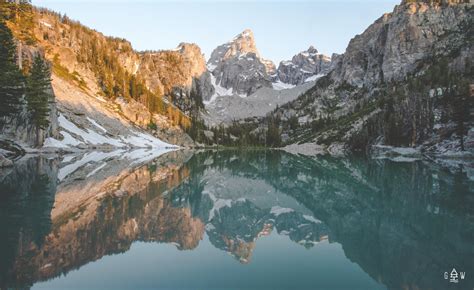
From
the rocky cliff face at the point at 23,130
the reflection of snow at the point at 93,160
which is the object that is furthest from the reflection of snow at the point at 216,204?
the rocky cliff face at the point at 23,130

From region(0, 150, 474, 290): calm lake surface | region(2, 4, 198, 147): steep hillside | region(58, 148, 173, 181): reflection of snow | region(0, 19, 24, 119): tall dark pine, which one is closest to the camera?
region(0, 150, 474, 290): calm lake surface

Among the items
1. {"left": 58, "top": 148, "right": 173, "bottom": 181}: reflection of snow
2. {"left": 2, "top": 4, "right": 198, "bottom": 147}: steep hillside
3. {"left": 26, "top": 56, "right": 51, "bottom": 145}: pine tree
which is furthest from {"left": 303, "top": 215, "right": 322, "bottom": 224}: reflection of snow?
{"left": 2, "top": 4, "right": 198, "bottom": 147}: steep hillside

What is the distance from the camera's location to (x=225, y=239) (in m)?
15.6

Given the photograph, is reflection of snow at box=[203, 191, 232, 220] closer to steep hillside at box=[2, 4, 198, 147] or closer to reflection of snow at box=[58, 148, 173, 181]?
reflection of snow at box=[58, 148, 173, 181]

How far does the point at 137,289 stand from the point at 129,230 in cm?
630

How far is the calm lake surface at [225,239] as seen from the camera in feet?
34.3

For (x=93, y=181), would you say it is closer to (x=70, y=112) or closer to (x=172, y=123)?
(x=70, y=112)

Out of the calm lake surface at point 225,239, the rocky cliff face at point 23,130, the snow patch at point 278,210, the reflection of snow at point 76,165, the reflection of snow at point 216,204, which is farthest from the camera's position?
the rocky cliff face at point 23,130

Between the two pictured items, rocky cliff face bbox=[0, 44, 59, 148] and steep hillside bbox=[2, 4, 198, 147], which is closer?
rocky cliff face bbox=[0, 44, 59, 148]

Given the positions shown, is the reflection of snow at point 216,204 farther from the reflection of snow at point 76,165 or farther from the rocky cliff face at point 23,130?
the rocky cliff face at point 23,130

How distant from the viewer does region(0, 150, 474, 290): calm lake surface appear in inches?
412

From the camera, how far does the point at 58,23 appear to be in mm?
160375

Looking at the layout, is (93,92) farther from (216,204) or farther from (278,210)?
(278,210)

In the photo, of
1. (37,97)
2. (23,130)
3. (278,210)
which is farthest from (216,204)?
(37,97)
